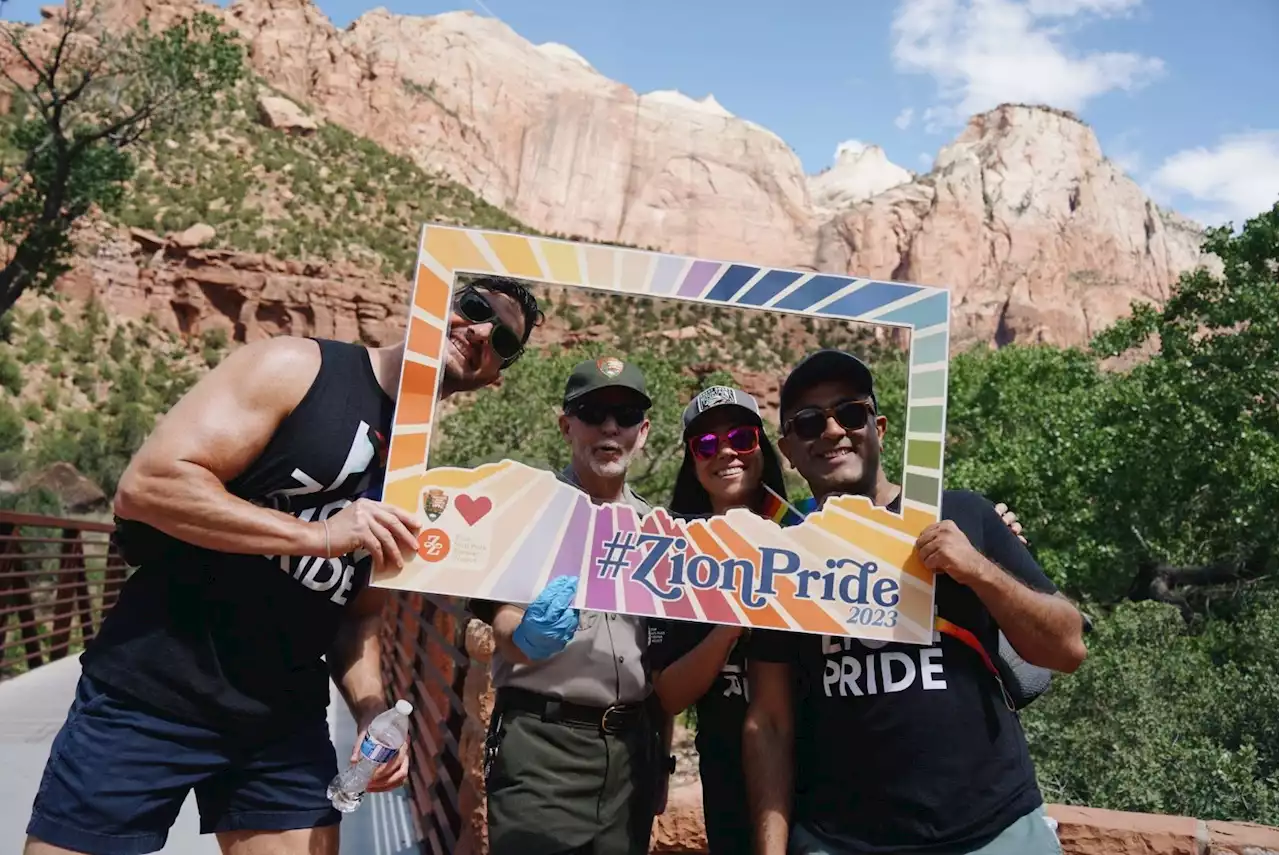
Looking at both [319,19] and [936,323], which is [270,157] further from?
[936,323]

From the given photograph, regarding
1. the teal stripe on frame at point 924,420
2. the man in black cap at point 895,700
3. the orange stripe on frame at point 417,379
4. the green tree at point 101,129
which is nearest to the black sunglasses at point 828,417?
the man in black cap at point 895,700

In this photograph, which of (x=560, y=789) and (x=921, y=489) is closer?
(x=921, y=489)

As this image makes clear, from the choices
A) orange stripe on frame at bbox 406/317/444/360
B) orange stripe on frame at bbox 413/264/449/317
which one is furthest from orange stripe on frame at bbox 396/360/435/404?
orange stripe on frame at bbox 413/264/449/317

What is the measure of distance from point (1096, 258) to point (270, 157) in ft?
263

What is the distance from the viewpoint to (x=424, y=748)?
5051 millimetres

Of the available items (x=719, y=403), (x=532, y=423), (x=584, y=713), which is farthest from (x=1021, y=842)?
(x=532, y=423)

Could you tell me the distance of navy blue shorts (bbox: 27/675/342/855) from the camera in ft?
6.90

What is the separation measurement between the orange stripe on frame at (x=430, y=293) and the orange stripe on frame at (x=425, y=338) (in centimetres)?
4

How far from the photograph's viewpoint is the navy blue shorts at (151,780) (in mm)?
2104

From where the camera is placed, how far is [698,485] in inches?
98.6

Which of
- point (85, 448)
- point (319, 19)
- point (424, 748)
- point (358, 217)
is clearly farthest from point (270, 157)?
point (424, 748)

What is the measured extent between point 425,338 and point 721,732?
129cm

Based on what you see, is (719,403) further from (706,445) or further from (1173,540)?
(1173,540)

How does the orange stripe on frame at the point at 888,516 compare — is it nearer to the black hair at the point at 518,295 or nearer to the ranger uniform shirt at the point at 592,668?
the ranger uniform shirt at the point at 592,668
